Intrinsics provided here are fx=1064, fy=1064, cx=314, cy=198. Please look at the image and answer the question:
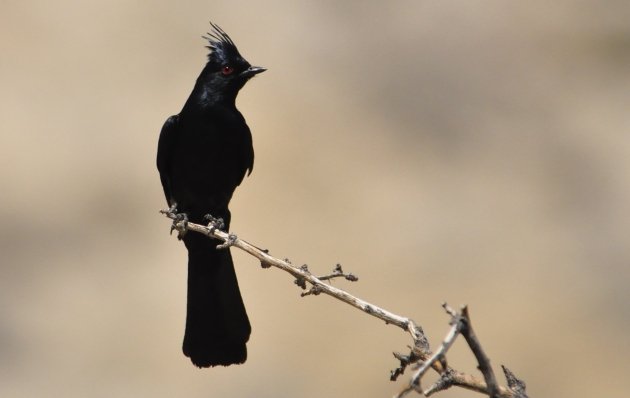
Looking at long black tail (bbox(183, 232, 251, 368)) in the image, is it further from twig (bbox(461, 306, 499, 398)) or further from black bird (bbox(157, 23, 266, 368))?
twig (bbox(461, 306, 499, 398))

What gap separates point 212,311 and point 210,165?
0.99 meters

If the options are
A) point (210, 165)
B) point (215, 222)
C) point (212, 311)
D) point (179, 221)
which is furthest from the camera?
point (210, 165)

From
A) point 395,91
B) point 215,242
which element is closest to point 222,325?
point 215,242

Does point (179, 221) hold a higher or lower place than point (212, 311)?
higher

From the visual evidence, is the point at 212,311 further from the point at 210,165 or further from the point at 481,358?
the point at 481,358

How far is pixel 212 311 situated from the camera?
688cm

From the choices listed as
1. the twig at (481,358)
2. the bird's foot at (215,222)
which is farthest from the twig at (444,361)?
the bird's foot at (215,222)

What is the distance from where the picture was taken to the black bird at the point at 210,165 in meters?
6.99

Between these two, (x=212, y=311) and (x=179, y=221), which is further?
(x=212, y=311)

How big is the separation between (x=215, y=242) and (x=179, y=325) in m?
6.42

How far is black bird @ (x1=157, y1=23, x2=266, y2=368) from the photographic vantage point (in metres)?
6.99

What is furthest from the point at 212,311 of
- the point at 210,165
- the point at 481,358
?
the point at 481,358

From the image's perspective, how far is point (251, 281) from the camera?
44.2 feet

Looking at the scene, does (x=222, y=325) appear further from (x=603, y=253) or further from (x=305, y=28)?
(x=305, y=28)
